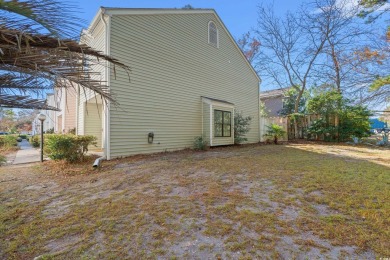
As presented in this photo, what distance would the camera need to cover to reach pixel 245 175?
14.8 ft

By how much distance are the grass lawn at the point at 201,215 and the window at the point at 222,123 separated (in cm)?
528

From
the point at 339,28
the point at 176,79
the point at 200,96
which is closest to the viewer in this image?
the point at 176,79

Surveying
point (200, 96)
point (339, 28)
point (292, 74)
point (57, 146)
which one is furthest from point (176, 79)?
point (339, 28)

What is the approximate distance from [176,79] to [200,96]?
5.15ft

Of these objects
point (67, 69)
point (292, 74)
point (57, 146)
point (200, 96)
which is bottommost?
point (57, 146)

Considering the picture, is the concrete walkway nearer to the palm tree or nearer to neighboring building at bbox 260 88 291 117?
the palm tree

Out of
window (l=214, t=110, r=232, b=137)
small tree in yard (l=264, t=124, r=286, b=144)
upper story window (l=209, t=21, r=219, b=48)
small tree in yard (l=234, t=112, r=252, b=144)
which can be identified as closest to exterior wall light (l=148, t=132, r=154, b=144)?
window (l=214, t=110, r=232, b=137)

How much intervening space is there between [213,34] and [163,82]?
4.39m

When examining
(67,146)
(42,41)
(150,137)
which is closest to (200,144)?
(150,137)

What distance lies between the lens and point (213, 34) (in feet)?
35.3

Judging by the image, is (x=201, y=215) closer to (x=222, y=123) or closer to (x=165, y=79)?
(x=165, y=79)

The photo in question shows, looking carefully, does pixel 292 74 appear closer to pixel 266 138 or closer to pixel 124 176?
pixel 266 138

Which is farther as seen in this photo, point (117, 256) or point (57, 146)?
point (57, 146)

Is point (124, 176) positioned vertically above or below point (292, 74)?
below
